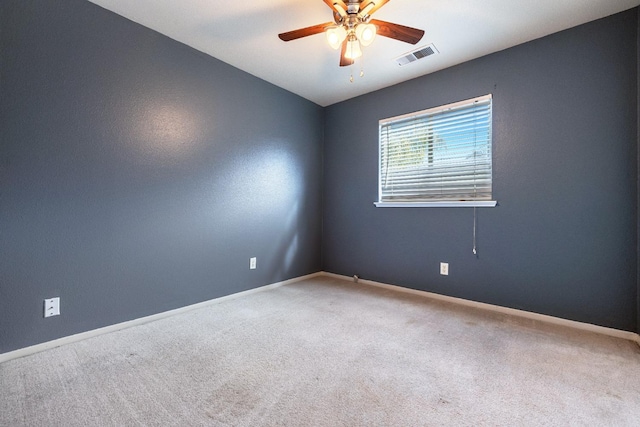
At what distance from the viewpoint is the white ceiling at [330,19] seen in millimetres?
1948

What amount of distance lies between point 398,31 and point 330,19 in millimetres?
609

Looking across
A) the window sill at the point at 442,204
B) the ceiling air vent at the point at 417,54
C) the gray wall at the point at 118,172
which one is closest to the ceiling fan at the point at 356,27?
the ceiling air vent at the point at 417,54

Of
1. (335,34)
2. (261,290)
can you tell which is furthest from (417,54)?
(261,290)

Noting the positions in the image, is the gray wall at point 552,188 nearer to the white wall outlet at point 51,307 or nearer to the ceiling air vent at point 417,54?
the ceiling air vent at point 417,54

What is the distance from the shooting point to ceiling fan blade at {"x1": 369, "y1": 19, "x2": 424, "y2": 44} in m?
1.71

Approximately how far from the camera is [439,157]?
113 inches

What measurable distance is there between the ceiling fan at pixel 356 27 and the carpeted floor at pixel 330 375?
1.99 meters

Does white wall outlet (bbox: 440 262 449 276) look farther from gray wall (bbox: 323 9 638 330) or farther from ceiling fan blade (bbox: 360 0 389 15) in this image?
ceiling fan blade (bbox: 360 0 389 15)

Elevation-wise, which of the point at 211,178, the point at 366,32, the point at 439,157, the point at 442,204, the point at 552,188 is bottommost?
the point at 442,204

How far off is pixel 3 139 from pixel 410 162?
3257 millimetres

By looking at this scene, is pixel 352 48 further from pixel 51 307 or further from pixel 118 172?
pixel 51 307

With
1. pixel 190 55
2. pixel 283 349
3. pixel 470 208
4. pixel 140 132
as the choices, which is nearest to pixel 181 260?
pixel 140 132

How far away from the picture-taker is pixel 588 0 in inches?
74.1


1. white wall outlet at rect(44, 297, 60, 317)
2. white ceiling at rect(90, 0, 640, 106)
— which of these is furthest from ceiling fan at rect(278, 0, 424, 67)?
white wall outlet at rect(44, 297, 60, 317)
